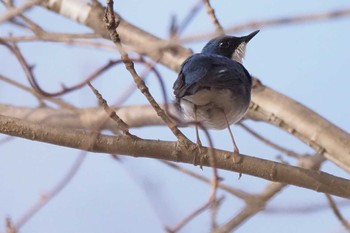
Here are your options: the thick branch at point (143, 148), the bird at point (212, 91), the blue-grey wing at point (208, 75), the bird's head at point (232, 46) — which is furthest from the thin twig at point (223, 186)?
the thick branch at point (143, 148)

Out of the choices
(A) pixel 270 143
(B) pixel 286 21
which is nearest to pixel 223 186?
(A) pixel 270 143

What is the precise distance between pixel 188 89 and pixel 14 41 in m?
0.68

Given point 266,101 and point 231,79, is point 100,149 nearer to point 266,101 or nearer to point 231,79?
point 231,79

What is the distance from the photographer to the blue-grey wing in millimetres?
1985

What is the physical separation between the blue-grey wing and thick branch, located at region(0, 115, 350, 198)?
0.41m

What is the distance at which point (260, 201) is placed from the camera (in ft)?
8.02

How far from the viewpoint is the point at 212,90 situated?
206cm

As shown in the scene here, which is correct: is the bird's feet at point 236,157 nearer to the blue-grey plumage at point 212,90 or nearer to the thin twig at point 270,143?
the blue-grey plumage at point 212,90

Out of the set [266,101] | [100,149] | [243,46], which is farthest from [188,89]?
[243,46]

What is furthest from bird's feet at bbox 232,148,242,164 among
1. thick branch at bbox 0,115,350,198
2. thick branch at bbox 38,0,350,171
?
thick branch at bbox 38,0,350,171

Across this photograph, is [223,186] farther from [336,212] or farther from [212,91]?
[212,91]

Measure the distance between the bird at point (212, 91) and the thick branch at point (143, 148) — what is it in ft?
1.21

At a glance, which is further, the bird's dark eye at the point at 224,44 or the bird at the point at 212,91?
the bird's dark eye at the point at 224,44

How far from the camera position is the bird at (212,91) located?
2008 mm
